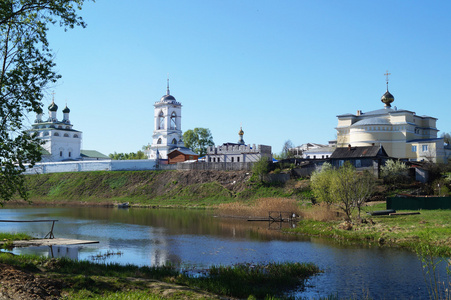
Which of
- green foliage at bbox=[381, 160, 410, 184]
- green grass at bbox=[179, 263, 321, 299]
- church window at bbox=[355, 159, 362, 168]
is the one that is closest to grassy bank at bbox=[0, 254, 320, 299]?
green grass at bbox=[179, 263, 321, 299]

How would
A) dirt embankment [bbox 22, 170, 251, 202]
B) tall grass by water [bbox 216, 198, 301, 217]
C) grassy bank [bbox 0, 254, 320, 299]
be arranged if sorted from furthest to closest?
dirt embankment [bbox 22, 170, 251, 202] → tall grass by water [bbox 216, 198, 301, 217] → grassy bank [bbox 0, 254, 320, 299]

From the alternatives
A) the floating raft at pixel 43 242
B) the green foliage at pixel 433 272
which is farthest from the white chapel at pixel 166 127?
the green foliage at pixel 433 272

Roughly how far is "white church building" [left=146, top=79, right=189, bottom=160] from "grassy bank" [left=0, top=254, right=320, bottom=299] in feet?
279

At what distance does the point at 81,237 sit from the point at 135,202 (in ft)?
131

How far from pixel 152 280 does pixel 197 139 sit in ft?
362

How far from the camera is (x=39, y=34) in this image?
18.6 m

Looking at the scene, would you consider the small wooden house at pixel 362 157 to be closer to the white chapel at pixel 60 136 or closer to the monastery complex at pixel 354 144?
the monastery complex at pixel 354 144

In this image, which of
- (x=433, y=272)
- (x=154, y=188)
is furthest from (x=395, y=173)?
(x=433, y=272)

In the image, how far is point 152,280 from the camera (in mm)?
16188

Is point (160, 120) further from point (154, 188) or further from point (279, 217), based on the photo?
point (279, 217)

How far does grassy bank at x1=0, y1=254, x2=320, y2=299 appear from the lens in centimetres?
1373

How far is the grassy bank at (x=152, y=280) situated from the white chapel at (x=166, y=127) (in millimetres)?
86139

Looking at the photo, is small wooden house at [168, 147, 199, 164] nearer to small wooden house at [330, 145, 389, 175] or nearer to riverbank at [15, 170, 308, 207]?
riverbank at [15, 170, 308, 207]

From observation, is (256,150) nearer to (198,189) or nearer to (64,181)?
(198,189)
